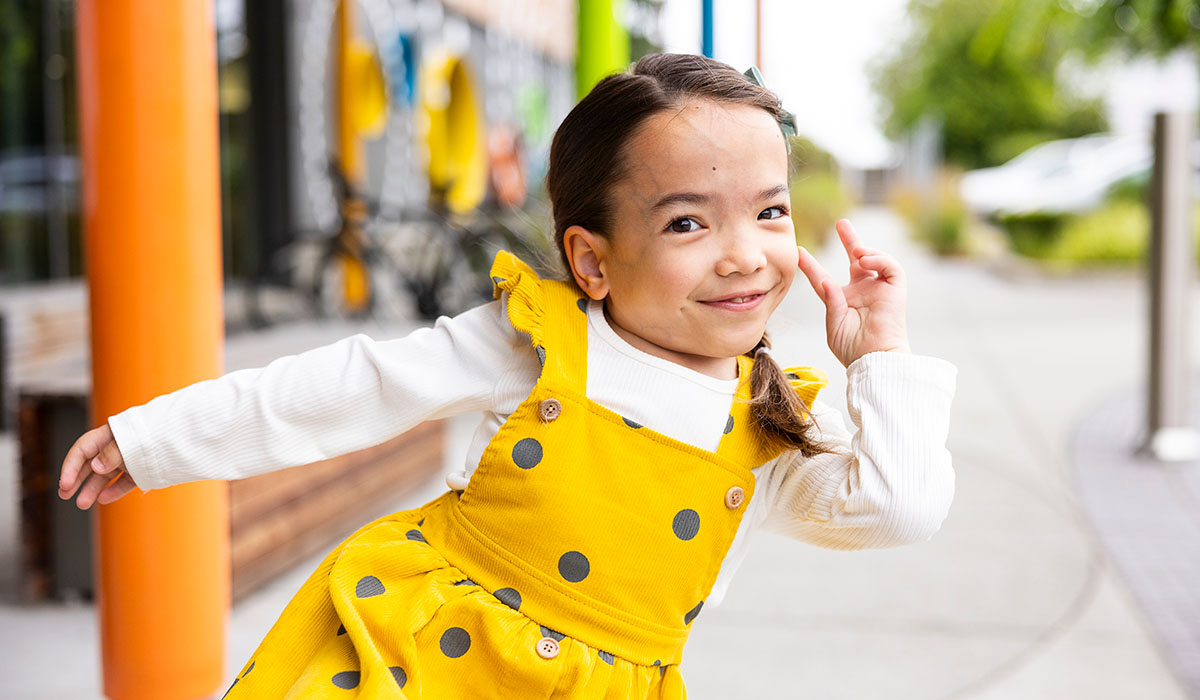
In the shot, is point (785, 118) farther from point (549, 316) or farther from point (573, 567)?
point (573, 567)

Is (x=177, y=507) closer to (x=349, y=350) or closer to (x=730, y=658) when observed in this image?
(x=349, y=350)

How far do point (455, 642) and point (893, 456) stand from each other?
0.62 metres

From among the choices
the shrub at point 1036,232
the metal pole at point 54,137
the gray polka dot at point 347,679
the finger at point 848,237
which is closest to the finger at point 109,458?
the gray polka dot at point 347,679

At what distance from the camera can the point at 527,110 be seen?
16844mm

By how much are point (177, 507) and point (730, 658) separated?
1.54m

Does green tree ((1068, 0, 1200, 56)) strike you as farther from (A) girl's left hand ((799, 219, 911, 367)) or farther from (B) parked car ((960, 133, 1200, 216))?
(B) parked car ((960, 133, 1200, 216))

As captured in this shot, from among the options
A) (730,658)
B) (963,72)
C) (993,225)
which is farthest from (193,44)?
(963,72)

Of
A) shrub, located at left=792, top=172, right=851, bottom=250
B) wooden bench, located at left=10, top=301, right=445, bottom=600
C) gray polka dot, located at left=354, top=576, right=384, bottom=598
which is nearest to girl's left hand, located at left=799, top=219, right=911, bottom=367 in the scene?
gray polka dot, located at left=354, top=576, right=384, bottom=598

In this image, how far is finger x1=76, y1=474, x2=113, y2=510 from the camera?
5.19 feet

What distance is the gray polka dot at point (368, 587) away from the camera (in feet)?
5.13

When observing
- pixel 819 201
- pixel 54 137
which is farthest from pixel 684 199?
pixel 819 201

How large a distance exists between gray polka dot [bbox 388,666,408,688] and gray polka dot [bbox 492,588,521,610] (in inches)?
6.3

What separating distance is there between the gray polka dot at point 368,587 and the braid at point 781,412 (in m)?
0.56

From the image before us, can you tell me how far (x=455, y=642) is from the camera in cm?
155
